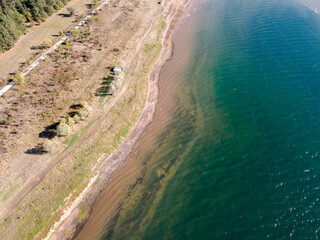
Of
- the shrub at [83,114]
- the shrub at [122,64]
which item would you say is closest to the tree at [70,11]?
the shrub at [122,64]

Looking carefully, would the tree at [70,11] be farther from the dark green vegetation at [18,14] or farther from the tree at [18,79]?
the tree at [18,79]

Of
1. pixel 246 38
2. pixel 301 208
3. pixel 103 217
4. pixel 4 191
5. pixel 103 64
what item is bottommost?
pixel 301 208

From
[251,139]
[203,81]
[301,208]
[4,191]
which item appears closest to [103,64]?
[203,81]

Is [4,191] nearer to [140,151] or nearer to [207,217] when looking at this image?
[140,151]

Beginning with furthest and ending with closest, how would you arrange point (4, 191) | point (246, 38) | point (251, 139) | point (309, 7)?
point (309, 7), point (246, 38), point (251, 139), point (4, 191)

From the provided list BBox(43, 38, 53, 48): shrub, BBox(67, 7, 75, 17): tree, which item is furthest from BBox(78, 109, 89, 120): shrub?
BBox(67, 7, 75, 17): tree

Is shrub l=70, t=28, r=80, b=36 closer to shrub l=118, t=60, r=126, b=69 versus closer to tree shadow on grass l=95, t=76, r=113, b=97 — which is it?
shrub l=118, t=60, r=126, b=69

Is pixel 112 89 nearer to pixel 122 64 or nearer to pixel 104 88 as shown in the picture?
pixel 104 88
